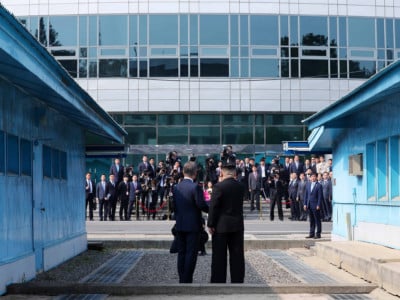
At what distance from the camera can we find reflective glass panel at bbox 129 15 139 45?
4202cm

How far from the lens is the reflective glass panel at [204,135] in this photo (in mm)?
43156

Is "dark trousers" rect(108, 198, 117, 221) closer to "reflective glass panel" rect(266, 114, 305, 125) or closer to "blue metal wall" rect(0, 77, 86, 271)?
"blue metal wall" rect(0, 77, 86, 271)

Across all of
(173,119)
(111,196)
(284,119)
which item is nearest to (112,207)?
(111,196)

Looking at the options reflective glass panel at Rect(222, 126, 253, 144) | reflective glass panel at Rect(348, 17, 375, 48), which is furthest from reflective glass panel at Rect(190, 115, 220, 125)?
reflective glass panel at Rect(348, 17, 375, 48)

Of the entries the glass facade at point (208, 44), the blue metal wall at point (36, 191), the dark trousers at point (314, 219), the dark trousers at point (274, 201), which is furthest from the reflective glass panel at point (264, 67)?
the blue metal wall at point (36, 191)

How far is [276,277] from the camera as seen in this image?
1418 cm

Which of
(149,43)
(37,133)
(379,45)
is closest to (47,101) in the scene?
(37,133)

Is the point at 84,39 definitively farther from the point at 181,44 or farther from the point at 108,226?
the point at 108,226

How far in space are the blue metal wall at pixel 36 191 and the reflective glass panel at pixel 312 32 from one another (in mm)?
25267

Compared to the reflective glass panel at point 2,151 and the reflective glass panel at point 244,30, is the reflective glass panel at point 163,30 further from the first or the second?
the reflective glass panel at point 2,151

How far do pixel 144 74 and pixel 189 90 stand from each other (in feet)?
8.07

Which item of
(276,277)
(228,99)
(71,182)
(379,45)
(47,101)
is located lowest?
(276,277)

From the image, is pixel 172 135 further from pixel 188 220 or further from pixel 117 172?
pixel 188 220

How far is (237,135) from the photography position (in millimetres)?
43156
